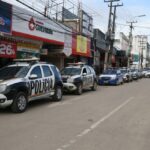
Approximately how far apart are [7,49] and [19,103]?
9.79 m

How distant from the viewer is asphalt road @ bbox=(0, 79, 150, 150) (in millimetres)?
8039

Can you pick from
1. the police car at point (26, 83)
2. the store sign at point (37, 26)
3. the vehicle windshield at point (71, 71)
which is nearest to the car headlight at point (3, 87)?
the police car at point (26, 83)

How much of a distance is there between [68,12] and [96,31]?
683cm

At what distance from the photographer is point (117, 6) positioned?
45.1m

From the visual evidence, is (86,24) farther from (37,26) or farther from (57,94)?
(57,94)

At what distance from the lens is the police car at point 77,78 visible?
21109 mm

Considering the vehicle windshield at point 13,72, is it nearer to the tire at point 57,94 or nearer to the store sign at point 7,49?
the tire at point 57,94

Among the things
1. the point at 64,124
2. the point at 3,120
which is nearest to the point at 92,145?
the point at 64,124

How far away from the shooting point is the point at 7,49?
2227cm

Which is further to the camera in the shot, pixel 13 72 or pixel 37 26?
pixel 37 26

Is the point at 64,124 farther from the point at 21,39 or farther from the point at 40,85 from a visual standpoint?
the point at 21,39

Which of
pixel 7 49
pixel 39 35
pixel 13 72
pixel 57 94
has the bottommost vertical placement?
pixel 57 94

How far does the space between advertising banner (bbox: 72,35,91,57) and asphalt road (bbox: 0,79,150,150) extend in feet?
64.4

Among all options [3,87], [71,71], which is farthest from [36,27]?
[3,87]
